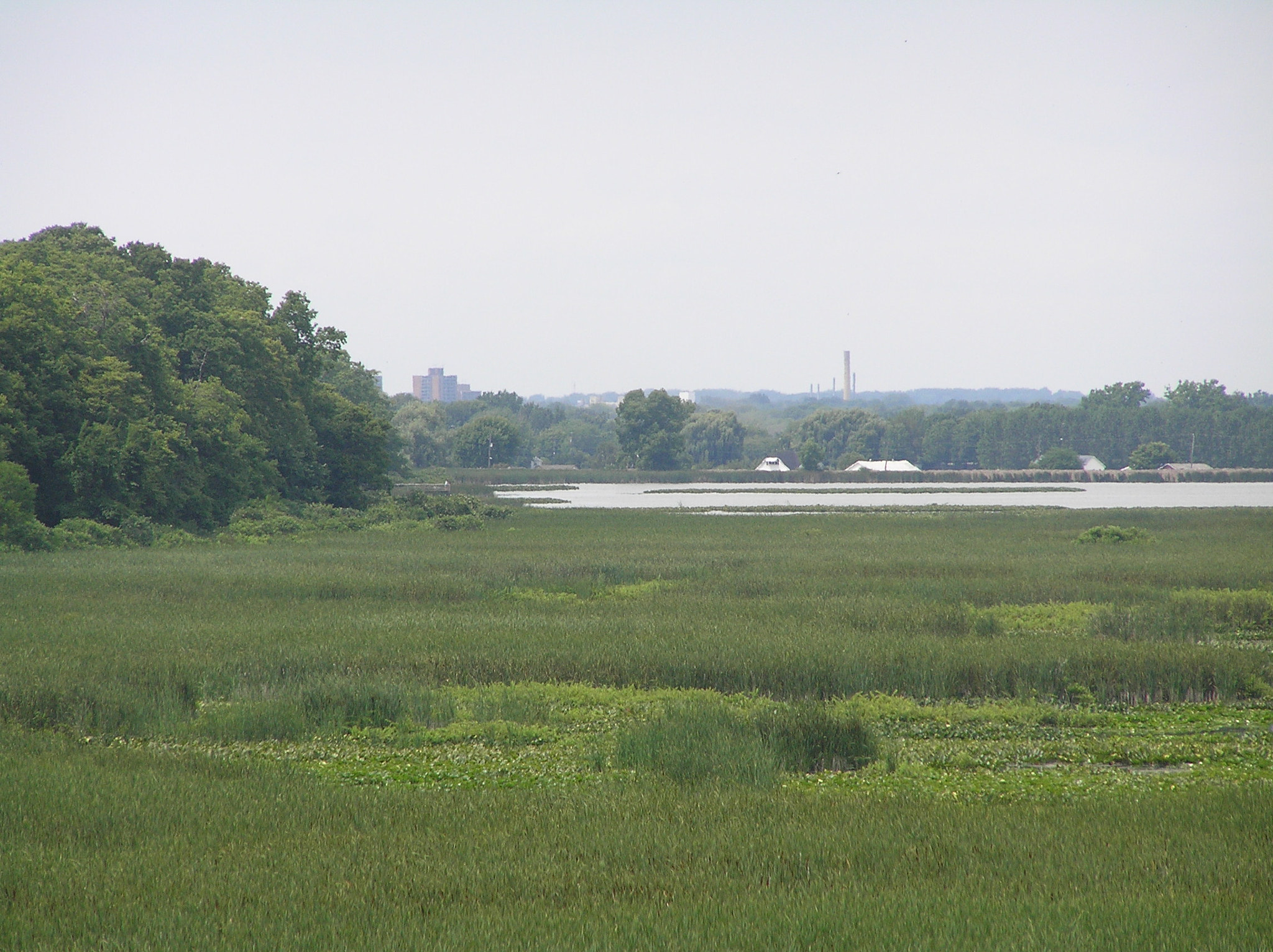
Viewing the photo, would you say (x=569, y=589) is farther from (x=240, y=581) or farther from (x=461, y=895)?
(x=461, y=895)

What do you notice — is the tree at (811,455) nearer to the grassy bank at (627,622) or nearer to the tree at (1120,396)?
the tree at (1120,396)

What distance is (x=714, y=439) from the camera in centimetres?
16162

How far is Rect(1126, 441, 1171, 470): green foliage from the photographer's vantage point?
134m

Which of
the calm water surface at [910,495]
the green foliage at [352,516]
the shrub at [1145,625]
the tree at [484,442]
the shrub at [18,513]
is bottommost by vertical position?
the calm water surface at [910,495]

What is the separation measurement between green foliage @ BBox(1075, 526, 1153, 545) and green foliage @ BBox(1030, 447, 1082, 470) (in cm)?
9990

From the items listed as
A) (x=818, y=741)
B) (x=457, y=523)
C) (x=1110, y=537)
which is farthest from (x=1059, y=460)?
(x=818, y=741)

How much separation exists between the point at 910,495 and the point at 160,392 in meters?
63.5

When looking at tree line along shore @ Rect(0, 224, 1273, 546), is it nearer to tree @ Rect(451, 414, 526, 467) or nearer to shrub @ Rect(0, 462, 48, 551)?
shrub @ Rect(0, 462, 48, 551)

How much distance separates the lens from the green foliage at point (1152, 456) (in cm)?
13412

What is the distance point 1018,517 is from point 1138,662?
38310 mm

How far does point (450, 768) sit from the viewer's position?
42.4 feet

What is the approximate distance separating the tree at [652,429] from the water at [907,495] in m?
8.35

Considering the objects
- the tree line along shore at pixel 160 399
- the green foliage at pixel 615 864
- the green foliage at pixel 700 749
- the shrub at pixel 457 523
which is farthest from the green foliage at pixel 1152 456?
the green foliage at pixel 615 864

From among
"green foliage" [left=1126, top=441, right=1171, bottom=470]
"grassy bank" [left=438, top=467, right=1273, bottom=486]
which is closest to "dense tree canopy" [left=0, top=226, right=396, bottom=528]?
"grassy bank" [left=438, top=467, right=1273, bottom=486]
